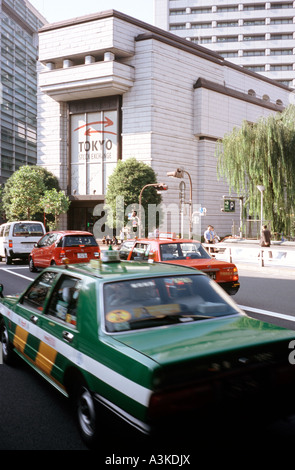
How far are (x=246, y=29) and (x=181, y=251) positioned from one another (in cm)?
6761

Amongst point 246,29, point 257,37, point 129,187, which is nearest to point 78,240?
point 129,187

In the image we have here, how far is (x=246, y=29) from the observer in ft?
218

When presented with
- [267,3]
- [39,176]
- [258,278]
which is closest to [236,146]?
[258,278]

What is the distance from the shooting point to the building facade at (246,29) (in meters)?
66.1

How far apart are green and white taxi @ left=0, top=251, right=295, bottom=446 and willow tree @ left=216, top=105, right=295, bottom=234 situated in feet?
75.9

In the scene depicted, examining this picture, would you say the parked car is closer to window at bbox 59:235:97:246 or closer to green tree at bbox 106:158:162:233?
window at bbox 59:235:97:246

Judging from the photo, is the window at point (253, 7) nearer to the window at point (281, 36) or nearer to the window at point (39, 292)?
the window at point (281, 36)

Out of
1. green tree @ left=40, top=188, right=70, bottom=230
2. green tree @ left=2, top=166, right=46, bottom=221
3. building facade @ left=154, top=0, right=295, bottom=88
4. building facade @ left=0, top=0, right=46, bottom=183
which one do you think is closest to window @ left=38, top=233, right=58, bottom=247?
green tree @ left=40, top=188, right=70, bottom=230

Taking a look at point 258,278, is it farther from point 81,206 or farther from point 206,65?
point 206,65

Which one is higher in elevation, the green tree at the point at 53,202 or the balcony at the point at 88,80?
the balcony at the point at 88,80

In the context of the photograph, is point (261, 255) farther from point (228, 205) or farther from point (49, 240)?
point (228, 205)

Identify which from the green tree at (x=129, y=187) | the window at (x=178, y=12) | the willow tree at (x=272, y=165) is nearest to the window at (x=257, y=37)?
the window at (x=178, y=12)

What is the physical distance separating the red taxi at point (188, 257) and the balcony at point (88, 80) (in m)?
29.4

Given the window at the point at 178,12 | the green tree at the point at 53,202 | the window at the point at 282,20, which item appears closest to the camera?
the green tree at the point at 53,202
